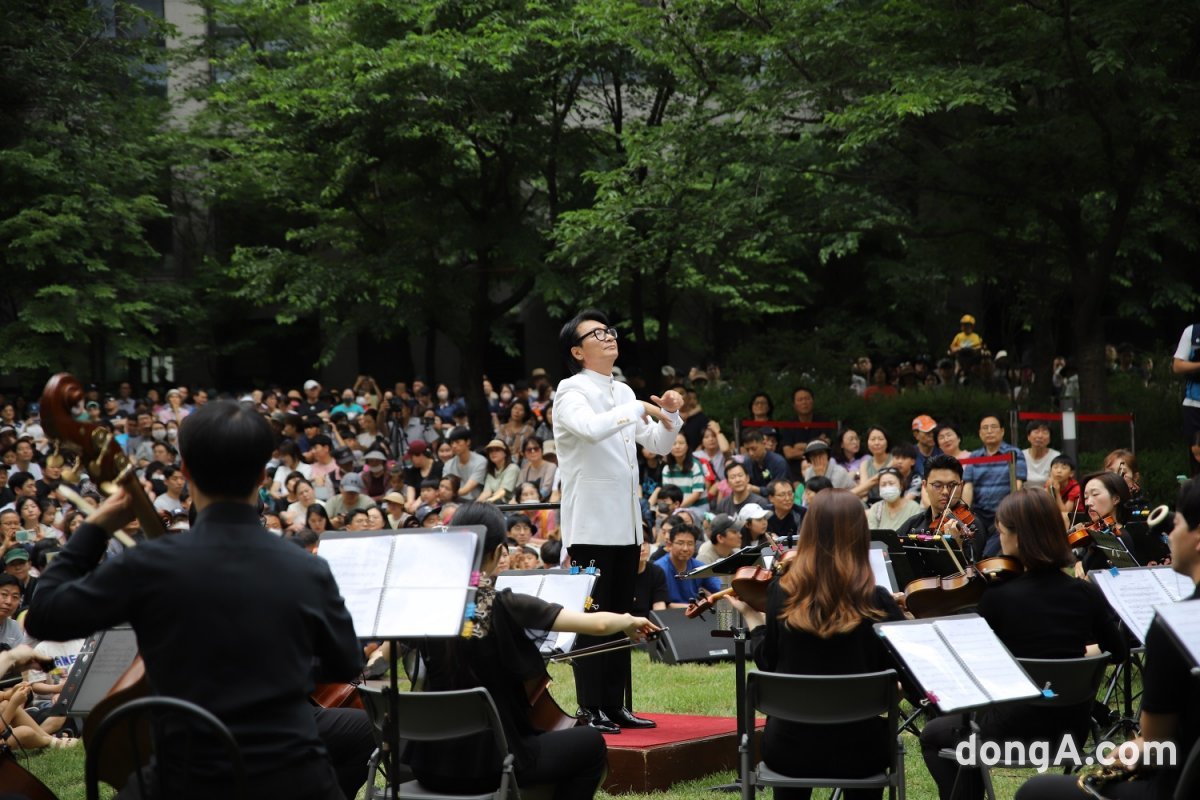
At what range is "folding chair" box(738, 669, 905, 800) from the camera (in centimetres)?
455

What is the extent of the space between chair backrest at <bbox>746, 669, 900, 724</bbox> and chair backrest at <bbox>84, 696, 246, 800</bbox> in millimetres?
2078

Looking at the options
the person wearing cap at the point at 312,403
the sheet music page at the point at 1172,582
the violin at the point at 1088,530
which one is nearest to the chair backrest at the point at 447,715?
the sheet music page at the point at 1172,582

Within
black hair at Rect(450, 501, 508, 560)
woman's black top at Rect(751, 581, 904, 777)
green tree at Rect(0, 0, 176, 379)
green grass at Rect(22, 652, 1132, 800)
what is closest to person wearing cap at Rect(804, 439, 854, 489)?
green grass at Rect(22, 652, 1132, 800)

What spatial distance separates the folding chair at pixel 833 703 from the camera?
4.55 metres

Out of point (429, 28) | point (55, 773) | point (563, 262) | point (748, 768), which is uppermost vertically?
point (429, 28)

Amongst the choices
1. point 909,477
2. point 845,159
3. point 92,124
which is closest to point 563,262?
point 845,159

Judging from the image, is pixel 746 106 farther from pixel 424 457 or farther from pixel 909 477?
pixel 424 457

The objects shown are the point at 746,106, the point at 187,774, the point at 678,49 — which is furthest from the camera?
the point at 678,49

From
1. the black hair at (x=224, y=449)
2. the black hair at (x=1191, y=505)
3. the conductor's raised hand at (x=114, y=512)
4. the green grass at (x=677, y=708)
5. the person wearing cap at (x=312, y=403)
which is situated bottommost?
the green grass at (x=677, y=708)

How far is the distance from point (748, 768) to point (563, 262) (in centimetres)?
1312

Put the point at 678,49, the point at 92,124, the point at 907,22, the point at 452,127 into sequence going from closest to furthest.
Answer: the point at 907,22 < the point at 678,49 < the point at 452,127 < the point at 92,124

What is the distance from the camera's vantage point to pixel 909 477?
36.7ft

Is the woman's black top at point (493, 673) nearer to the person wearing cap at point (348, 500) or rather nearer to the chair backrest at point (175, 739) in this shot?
the chair backrest at point (175, 739)

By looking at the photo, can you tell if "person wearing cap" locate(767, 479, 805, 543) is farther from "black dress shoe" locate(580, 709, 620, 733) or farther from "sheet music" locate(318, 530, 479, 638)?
"sheet music" locate(318, 530, 479, 638)
